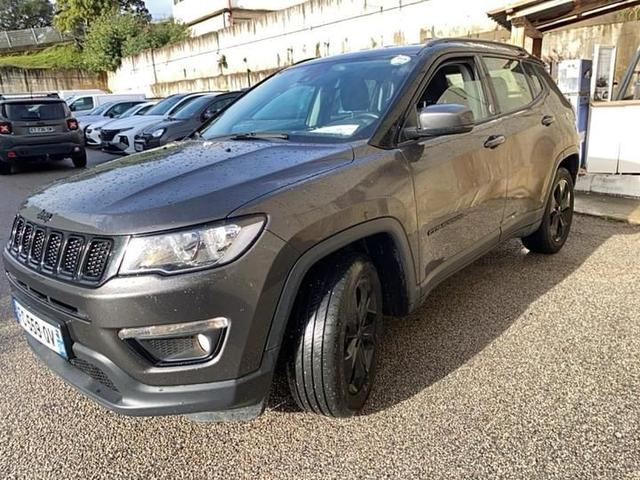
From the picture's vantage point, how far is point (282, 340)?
2.11m

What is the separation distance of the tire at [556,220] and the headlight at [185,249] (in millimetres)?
3236

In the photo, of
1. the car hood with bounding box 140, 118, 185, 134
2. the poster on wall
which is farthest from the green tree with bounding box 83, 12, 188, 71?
the poster on wall

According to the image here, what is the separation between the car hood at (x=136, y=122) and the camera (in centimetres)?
1172

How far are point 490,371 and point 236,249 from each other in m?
1.68

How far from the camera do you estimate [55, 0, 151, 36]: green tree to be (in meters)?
40.4

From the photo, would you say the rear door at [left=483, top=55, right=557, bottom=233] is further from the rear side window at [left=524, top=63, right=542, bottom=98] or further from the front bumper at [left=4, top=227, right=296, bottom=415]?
the front bumper at [left=4, top=227, right=296, bottom=415]

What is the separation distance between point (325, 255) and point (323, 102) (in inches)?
52.2

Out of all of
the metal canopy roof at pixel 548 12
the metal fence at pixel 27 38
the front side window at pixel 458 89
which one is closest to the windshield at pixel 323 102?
the front side window at pixel 458 89

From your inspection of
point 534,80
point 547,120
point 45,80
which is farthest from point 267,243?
point 45,80

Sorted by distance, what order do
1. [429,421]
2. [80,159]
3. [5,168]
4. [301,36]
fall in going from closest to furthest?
[429,421]
[5,168]
[80,159]
[301,36]

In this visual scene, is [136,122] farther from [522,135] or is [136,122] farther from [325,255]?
[325,255]

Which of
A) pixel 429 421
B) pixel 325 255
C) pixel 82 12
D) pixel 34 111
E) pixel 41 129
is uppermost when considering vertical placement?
pixel 82 12

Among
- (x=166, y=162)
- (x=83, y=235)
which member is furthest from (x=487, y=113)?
(x=83, y=235)

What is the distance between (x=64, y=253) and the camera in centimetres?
204
